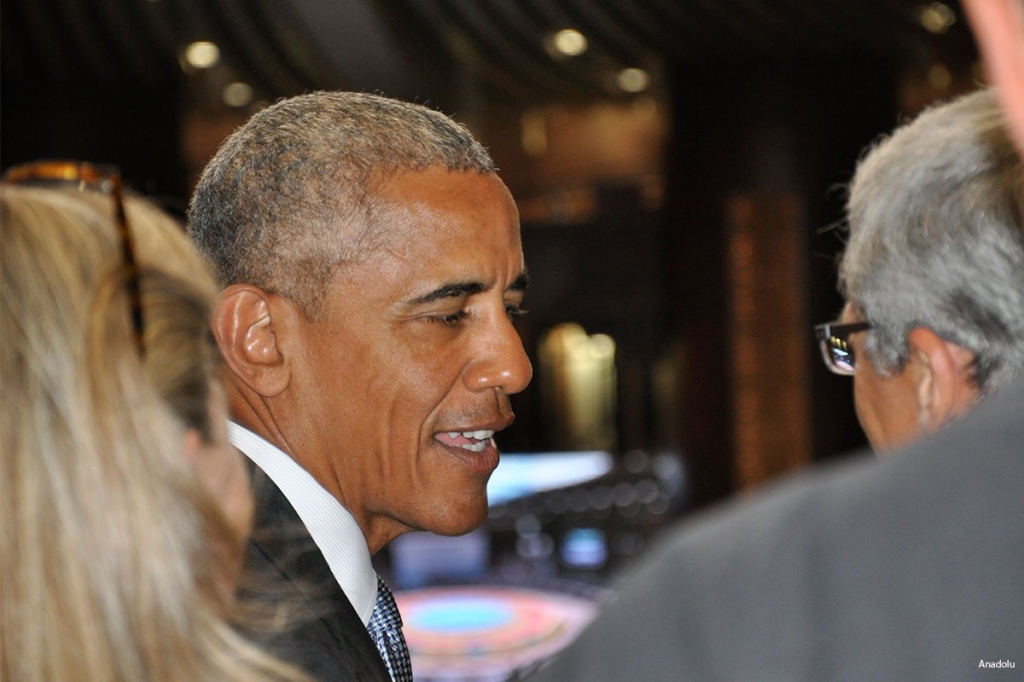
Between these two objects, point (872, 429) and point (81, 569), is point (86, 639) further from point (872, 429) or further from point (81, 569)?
point (872, 429)

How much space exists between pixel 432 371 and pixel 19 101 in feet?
26.7

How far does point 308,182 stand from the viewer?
134cm

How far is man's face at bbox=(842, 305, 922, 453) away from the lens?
1254 millimetres

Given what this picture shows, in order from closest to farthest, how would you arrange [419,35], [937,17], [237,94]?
[937,17]
[419,35]
[237,94]

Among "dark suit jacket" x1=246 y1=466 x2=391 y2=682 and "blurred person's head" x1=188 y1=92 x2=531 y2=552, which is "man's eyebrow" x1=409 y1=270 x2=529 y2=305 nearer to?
"blurred person's head" x1=188 y1=92 x2=531 y2=552

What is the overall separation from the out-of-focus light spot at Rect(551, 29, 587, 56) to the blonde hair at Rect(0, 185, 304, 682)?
A: 25.6ft

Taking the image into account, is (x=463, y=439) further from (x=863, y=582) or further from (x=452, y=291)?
(x=863, y=582)

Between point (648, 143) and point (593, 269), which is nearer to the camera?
point (648, 143)

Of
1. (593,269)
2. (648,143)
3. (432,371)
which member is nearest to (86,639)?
(432,371)

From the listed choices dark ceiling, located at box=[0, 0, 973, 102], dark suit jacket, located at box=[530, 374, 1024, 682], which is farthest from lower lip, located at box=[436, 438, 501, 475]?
dark ceiling, located at box=[0, 0, 973, 102]

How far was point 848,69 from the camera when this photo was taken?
8484mm

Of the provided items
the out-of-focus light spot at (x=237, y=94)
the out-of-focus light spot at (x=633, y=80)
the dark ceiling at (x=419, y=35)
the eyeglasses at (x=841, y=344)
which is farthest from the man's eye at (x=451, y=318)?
the out-of-focus light spot at (x=237, y=94)

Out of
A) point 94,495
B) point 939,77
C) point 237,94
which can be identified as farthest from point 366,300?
point 939,77

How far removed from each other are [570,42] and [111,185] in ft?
26.5
